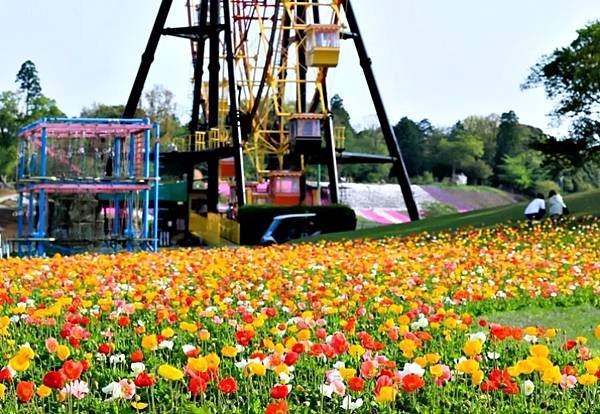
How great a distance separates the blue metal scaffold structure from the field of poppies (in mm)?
11905

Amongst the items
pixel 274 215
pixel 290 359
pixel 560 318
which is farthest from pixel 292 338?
pixel 274 215

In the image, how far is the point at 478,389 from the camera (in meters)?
4.80

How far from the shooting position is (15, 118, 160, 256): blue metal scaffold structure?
25484 millimetres

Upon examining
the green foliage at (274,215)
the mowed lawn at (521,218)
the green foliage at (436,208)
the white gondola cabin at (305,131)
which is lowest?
the green foliage at (436,208)

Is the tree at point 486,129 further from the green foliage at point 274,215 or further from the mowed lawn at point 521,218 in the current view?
the mowed lawn at point 521,218

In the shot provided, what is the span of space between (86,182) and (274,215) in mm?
11953

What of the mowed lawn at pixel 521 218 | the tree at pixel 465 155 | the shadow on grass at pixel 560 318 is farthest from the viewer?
the tree at pixel 465 155

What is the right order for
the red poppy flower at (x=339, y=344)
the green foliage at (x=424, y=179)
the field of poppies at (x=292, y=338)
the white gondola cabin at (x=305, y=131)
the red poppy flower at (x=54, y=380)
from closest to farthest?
1. the red poppy flower at (x=54, y=380)
2. the field of poppies at (x=292, y=338)
3. the red poppy flower at (x=339, y=344)
4. the white gondola cabin at (x=305, y=131)
5. the green foliage at (x=424, y=179)

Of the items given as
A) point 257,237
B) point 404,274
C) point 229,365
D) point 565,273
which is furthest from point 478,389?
point 257,237

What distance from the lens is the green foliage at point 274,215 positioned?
3581 cm

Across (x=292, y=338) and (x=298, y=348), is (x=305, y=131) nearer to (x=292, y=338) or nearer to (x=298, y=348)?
(x=292, y=338)

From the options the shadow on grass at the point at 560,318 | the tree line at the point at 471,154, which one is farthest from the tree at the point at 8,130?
the shadow on grass at the point at 560,318

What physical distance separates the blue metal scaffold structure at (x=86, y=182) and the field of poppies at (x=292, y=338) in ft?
39.1

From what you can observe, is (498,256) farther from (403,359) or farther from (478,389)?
(478,389)
